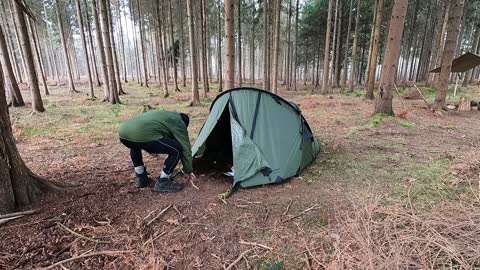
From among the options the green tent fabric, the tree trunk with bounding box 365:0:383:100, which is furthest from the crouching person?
the tree trunk with bounding box 365:0:383:100

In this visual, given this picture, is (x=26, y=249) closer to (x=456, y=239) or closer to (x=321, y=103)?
(x=456, y=239)

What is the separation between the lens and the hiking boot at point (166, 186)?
3799mm

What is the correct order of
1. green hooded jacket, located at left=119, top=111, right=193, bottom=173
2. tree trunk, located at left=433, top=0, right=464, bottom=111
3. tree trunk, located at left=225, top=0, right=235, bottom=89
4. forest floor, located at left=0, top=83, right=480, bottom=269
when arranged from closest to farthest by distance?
forest floor, located at left=0, top=83, right=480, bottom=269 < green hooded jacket, located at left=119, top=111, right=193, bottom=173 < tree trunk, located at left=225, top=0, right=235, bottom=89 < tree trunk, located at left=433, top=0, right=464, bottom=111

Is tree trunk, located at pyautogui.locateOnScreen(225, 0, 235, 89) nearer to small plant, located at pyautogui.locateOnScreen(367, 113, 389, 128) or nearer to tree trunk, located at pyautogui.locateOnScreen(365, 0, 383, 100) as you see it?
small plant, located at pyautogui.locateOnScreen(367, 113, 389, 128)

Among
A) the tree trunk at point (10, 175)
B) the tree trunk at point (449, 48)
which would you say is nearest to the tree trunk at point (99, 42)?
the tree trunk at point (10, 175)

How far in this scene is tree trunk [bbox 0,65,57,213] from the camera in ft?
9.05

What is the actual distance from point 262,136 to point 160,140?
1.65 metres

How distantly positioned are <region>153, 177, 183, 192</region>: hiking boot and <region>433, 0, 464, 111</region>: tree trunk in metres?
9.42

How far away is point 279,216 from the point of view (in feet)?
10.6

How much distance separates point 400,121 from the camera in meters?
7.44

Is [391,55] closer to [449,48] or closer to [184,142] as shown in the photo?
[449,48]

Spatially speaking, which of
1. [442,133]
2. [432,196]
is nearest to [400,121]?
[442,133]

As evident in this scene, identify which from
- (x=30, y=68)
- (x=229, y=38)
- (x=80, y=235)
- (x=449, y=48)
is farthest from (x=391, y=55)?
(x=30, y=68)

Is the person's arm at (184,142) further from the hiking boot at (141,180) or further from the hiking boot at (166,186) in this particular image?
the hiking boot at (141,180)
